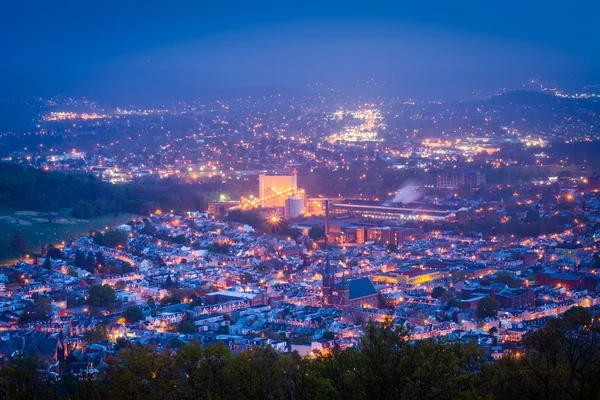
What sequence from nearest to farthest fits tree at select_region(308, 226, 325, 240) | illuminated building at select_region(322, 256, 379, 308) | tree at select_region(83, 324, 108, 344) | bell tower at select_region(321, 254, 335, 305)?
tree at select_region(83, 324, 108, 344)
illuminated building at select_region(322, 256, 379, 308)
bell tower at select_region(321, 254, 335, 305)
tree at select_region(308, 226, 325, 240)

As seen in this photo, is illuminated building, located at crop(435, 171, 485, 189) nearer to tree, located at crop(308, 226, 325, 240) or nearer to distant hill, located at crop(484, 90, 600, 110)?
tree, located at crop(308, 226, 325, 240)

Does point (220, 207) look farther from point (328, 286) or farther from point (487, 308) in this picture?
point (487, 308)

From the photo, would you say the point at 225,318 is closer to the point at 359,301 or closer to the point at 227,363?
the point at 359,301

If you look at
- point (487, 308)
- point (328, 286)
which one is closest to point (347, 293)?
point (328, 286)

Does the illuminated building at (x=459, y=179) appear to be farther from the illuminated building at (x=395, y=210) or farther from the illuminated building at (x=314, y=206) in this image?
the illuminated building at (x=314, y=206)

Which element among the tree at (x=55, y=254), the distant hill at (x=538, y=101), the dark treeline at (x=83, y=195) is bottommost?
the tree at (x=55, y=254)

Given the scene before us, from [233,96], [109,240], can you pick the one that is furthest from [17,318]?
[233,96]

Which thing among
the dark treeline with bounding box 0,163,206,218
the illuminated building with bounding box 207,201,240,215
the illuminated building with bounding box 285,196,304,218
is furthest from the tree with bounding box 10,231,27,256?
the illuminated building with bounding box 285,196,304,218

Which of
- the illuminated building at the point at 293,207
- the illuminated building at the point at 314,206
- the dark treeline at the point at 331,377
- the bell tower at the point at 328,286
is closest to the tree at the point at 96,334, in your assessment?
the bell tower at the point at 328,286
